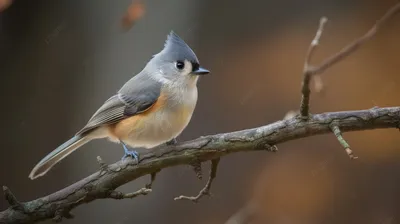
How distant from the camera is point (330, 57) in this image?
2.76 feet

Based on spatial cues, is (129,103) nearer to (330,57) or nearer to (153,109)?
(153,109)

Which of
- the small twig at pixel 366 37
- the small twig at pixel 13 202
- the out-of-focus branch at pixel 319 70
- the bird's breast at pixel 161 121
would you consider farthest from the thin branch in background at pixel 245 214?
the small twig at pixel 366 37

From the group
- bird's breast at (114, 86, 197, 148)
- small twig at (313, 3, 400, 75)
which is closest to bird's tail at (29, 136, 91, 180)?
bird's breast at (114, 86, 197, 148)

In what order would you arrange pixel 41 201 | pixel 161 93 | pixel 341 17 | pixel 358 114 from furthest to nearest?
pixel 341 17 < pixel 161 93 < pixel 41 201 < pixel 358 114

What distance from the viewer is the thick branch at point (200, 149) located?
4.13 ft

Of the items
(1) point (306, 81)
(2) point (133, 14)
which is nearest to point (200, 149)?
(1) point (306, 81)

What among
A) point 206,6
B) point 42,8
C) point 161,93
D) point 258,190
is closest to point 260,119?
point 258,190

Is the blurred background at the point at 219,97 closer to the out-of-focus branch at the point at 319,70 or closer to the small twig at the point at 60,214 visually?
the out-of-focus branch at the point at 319,70

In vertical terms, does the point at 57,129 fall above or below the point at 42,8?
below

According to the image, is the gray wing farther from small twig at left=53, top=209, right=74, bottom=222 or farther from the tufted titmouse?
small twig at left=53, top=209, right=74, bottom=222

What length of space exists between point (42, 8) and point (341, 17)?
1631 mm

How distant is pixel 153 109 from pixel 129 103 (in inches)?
5.1

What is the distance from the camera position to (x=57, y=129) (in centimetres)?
246

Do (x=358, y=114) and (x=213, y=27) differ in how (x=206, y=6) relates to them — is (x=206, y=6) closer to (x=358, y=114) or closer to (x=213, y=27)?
(x=213, y=27)
